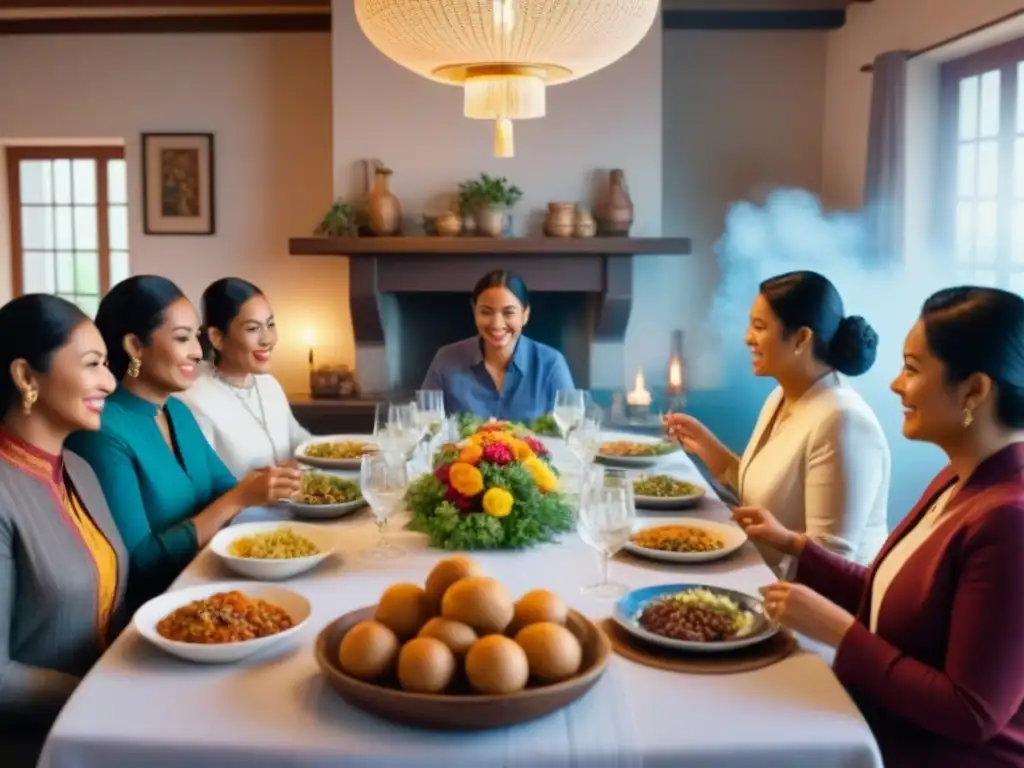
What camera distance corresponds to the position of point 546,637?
4.11ft

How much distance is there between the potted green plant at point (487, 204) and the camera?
4645mm

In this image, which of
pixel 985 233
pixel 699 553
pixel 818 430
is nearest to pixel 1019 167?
pixel 985 233

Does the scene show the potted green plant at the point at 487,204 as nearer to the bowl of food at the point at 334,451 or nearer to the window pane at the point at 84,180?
the bowl of food at the point at 334,451

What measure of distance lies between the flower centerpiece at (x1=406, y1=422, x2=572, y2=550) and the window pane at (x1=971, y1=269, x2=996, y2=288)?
247 centimetres

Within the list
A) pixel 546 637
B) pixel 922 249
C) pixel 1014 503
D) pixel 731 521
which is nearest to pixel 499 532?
pixel 731 521

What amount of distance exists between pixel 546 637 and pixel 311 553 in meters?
0.68

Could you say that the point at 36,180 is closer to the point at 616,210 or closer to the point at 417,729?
the point at 616,210

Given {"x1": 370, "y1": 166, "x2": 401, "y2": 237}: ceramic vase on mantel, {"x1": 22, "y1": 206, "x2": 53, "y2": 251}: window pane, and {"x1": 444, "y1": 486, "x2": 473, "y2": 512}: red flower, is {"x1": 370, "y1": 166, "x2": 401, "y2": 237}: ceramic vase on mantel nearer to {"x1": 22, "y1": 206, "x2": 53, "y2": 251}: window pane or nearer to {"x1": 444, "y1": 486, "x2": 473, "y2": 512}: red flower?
{"x1": 22, "y1": 206, "x2": 53, "y2": 251}: window pane

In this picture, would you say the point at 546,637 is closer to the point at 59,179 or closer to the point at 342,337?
the point at 342,337

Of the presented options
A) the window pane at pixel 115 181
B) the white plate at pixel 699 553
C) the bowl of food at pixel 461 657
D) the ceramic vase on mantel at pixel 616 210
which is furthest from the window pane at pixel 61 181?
the bowl of food at pixel 461 657

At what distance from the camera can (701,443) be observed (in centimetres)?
270

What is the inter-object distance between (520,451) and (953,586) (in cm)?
85

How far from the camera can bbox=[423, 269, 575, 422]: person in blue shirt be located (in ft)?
11.6

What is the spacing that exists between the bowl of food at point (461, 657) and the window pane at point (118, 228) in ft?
16.0
